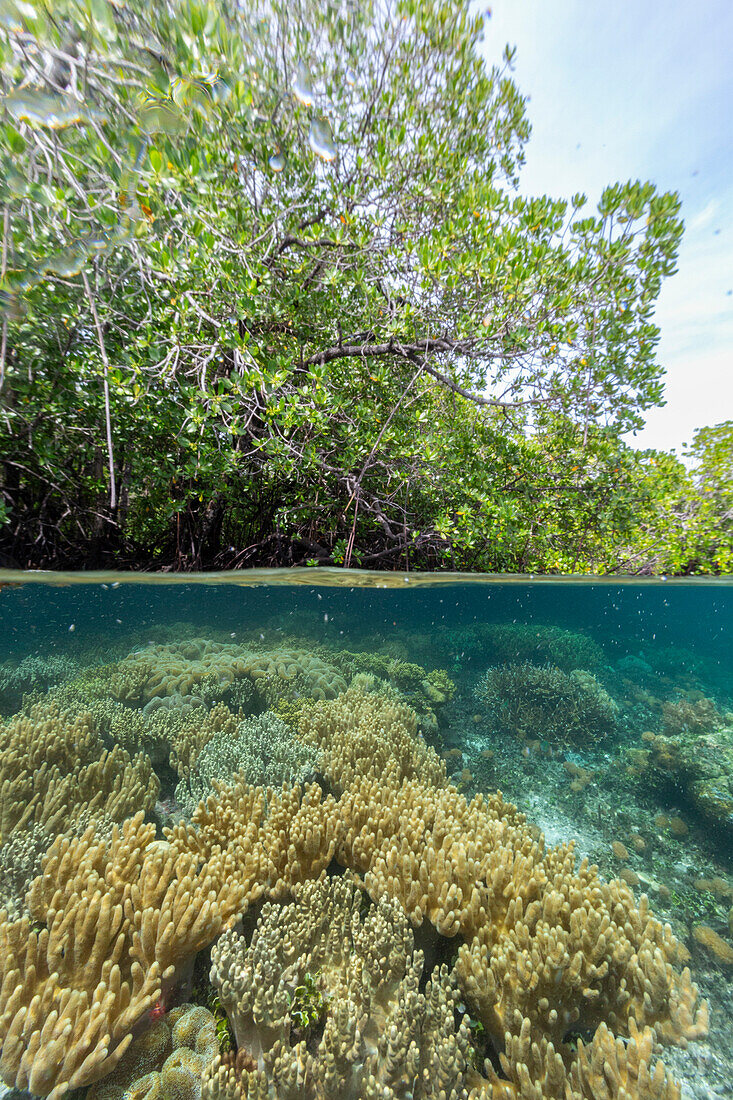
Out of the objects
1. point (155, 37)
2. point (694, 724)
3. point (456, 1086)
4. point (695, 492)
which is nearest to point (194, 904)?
point (456, 1086)

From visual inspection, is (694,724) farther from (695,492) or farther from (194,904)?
(194,904)

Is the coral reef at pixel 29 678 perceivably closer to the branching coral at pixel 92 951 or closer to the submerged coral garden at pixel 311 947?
the submerged coral garden at pixel 311 947

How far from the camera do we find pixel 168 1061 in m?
2.53

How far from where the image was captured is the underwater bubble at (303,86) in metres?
4.05

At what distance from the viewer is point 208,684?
288 inches

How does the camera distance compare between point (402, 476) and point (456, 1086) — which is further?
point (402, 476)

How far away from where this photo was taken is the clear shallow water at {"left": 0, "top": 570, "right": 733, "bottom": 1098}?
2787mm

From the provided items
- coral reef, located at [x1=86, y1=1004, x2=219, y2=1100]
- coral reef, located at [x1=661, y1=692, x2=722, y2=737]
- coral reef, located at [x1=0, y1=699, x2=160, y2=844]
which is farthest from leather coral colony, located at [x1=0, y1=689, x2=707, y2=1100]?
coral reef, located at [x1=661, y1=692, x2=722, y2=737]

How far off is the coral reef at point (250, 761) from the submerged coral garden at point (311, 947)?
0.12 feet

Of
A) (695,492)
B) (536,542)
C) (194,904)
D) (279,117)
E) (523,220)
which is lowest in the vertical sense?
(194,904)

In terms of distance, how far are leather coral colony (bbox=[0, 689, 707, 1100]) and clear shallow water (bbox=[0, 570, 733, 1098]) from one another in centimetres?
3

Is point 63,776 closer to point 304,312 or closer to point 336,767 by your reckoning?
point 336,767

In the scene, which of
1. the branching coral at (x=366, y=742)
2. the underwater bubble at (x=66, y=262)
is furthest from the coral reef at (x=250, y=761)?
the underwater bubble at (x=66, y=262)

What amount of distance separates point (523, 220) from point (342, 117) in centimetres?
238
